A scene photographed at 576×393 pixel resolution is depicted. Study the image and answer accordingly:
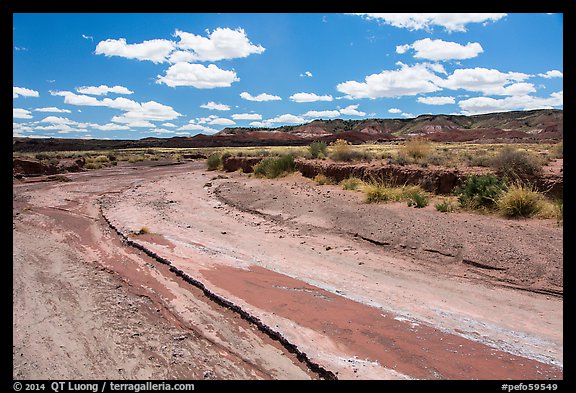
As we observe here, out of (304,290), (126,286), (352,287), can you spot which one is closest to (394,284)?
(352,287)

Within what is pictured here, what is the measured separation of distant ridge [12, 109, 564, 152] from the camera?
93.1 meters

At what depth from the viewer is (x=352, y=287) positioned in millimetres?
7934

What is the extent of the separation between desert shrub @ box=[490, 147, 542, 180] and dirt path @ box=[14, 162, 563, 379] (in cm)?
359

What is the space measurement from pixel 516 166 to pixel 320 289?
10.3 meters

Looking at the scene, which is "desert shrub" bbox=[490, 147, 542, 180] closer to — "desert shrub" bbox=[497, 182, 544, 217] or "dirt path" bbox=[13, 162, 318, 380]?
"desert shrub" bbox=[497, 182, 544, 217]

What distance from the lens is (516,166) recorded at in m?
14.5

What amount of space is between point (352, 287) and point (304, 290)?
95cm

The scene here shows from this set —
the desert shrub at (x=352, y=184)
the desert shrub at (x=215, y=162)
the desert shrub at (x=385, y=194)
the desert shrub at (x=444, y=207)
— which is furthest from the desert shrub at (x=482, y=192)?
the desert shrub at (x=215, y=162)

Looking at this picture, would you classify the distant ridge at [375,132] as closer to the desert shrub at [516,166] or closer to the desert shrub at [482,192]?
the desert shrub at [516,166]

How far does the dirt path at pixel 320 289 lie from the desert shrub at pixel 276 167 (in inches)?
373

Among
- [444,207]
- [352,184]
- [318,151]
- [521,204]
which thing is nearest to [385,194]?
[444,207]
